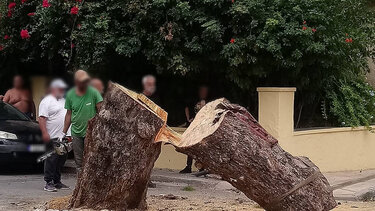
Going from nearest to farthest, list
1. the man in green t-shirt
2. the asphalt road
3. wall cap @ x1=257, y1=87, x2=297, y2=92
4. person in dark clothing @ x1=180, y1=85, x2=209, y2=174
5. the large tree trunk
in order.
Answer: the large tree trunk → the asphalt road → the man in green t-shirt → wall cap @ x1=257, y1=87, x2=297, y2=92 → person in dark clothing @ x1=180, y1=85, x2=209, y2=174

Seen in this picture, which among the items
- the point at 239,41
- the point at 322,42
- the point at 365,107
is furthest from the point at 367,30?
the point at 239,41

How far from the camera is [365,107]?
12.9 metres

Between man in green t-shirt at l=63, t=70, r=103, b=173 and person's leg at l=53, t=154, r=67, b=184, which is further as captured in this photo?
person's leg at l=53, t=154, r=67, b=184

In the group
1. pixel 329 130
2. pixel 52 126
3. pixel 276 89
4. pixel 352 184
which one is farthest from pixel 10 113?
pixel 352 184

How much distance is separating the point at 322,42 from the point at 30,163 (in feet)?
18.3

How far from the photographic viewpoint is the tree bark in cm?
694

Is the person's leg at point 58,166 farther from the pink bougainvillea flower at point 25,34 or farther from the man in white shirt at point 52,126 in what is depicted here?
the pink bougainvillea flower at point 25,34

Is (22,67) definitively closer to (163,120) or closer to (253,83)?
(253,83)

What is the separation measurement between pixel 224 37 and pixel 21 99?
438 cm

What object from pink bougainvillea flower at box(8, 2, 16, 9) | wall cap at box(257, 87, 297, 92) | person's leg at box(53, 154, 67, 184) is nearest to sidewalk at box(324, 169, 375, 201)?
wall cap at box(257, 87, 297, 92)

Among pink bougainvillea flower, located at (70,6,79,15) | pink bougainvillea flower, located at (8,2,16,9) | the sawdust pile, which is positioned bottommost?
the sawdust pile

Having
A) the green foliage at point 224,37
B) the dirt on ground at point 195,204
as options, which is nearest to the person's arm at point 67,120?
the dirt on ground at point 195,204

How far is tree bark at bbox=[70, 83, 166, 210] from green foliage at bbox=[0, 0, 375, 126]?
3.72m

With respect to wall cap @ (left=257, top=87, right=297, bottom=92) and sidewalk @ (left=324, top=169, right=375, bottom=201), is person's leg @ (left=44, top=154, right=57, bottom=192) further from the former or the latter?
sidewalk @ (left=324, top=169, right=375, bottom=201)
